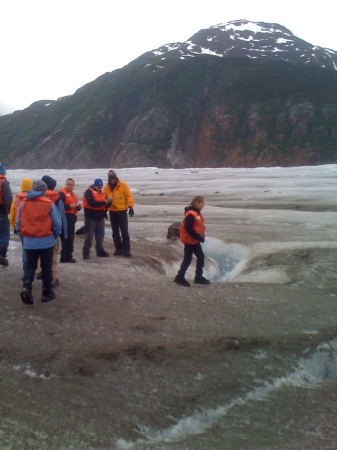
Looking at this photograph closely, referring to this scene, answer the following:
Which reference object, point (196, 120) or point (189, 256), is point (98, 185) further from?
point (196, 120)

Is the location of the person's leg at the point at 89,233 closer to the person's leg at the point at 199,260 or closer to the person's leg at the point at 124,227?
the person's leg at the point at 124,227

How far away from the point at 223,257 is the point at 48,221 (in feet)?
19.5

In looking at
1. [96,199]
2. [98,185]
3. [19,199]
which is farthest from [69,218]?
[19,199]

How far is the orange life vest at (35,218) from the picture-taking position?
193 inches

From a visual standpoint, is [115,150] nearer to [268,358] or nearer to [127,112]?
[127,112]

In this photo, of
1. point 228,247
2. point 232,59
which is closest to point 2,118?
point 232,59

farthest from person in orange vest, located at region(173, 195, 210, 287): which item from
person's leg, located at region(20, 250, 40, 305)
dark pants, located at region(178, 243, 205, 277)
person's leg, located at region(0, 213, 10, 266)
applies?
person's leg, located at region(0, 213, 10, 266)

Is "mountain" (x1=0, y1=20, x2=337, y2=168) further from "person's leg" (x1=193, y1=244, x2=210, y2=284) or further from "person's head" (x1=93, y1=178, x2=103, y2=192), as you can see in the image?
"person's leg" (x1=193, y1=244, x2=210, y2=284)

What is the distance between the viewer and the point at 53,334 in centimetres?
431

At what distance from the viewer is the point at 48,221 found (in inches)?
196

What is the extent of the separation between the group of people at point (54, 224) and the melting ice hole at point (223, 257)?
2.09 metres

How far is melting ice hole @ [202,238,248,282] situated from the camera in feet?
29.2

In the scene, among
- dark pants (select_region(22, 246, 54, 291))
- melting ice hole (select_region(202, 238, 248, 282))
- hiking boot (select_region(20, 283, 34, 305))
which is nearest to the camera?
hiking boot (select_region(20, 283, 34, 305))

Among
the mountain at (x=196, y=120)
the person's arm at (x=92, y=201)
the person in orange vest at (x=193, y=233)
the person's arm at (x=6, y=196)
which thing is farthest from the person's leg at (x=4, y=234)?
the mountain at (x=196, y=120)
